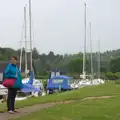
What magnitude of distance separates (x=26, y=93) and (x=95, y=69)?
4342 cm

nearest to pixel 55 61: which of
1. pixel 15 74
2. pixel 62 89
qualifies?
pixel 62 89

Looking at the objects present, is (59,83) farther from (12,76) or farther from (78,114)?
(78,114)

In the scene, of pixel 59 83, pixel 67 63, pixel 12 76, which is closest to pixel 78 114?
pixel 12 76

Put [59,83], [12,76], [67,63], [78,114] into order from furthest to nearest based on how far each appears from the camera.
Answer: [67,63] < [59,83] < [12,76] < [78,114]

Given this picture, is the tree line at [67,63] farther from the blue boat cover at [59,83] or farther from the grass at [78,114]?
the grass at [78,114]

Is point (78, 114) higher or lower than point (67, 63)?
lower

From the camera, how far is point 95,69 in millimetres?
73250

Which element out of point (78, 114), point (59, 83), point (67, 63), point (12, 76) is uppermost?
point (67, 63)

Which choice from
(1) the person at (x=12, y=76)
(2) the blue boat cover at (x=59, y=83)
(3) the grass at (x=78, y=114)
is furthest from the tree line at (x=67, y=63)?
(1) the person at (x=12, y=76)

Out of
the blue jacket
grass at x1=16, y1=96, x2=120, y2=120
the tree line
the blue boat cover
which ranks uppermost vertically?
the tree line

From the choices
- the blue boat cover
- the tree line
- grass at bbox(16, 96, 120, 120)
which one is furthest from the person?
the tree line

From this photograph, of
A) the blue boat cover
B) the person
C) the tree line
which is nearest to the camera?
the person

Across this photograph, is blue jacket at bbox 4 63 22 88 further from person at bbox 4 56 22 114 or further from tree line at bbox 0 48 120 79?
tree line at bbox 0 48 120 79

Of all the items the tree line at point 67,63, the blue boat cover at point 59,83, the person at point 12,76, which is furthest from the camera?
the tree line at point 67,63
